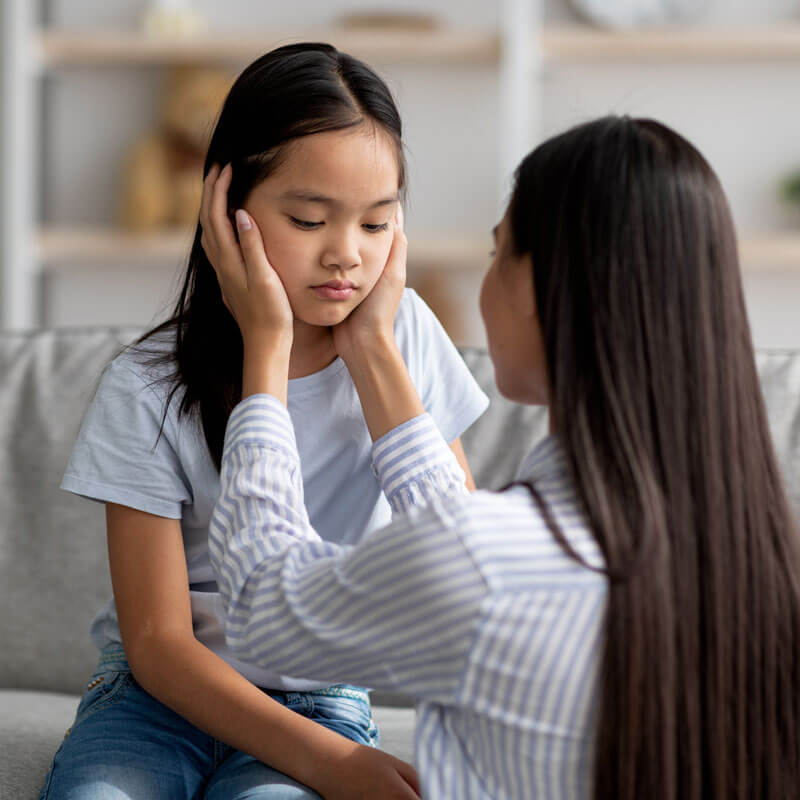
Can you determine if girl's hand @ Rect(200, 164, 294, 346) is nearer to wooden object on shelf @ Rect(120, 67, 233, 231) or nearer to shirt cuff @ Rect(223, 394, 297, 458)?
shirt cuff @ Rect(223, 394, 297, 458)

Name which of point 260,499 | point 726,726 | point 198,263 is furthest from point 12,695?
point 726,726

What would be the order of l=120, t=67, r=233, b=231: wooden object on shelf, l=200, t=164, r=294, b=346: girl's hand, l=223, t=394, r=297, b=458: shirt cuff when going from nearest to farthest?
l=223, t=394, r=297, b=458: shirt cuff
l=200, t=164, r=294, b=346: girl's hand
l=120, t=67, r=233, b=231: wooden object on shelf

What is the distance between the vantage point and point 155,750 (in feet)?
3.39

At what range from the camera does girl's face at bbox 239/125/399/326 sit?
1056mm

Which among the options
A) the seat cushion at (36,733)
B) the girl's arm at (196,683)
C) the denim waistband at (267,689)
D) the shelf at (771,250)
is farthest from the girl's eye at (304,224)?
the shelf at (771,250)

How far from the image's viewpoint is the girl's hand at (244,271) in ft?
3.31

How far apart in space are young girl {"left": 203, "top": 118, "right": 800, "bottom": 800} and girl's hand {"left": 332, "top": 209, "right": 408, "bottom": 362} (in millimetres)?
309

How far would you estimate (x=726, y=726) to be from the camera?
78cm

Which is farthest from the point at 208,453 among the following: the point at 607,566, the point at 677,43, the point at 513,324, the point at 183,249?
the point at 677,43

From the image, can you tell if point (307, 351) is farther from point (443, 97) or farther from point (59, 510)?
point (443, 97)

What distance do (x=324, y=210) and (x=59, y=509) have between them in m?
0.73

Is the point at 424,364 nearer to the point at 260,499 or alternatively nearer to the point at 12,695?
the point at 260,499

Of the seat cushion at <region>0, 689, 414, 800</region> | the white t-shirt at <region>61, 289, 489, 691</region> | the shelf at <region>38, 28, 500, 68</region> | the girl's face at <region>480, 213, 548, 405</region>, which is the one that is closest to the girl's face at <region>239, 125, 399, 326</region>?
the white t-shirt at <region>61, 289, 489, 691</region>

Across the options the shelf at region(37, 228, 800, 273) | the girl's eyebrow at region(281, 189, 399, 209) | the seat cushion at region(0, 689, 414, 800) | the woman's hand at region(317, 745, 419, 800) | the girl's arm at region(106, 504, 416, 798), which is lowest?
the seat cushion at region(0, 689, 414, 800)
